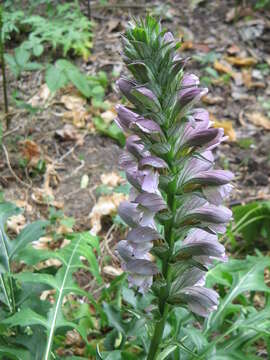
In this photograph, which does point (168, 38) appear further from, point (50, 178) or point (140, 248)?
point (50, 178)

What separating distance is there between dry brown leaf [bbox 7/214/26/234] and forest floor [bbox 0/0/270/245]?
0.10 metres

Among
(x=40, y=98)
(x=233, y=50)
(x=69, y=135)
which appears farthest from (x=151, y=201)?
(x=233, y=50)

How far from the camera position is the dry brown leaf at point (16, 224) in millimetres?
4134

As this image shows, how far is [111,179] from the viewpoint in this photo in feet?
15.1

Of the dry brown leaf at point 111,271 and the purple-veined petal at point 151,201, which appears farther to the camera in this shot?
the dry brown leaf at point 111,271

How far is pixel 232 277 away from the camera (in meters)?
3.21

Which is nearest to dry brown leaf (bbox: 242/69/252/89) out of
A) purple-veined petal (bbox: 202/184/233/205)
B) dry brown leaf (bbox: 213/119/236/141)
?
dry brown leaf (bbox: 213/119/236/141)

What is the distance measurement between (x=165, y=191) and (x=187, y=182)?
9 cm

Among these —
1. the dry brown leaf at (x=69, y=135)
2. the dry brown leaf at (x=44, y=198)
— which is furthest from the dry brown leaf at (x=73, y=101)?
the dry brown leaf at (x=44, y=198)

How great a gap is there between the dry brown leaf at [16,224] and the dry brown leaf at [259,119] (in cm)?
257

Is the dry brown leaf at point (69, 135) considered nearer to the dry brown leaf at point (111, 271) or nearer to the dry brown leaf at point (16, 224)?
the dry brown leaf at point (16, 224)

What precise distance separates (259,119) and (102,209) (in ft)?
6.83

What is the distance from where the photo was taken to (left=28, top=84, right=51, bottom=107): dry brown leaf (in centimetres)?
545

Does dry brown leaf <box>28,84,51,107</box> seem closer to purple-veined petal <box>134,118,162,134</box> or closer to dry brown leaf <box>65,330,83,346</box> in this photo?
dry brown leaf <box>65,330,83,346</box>
